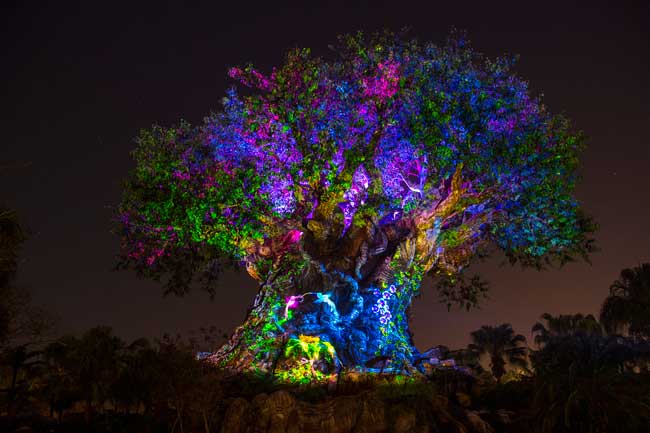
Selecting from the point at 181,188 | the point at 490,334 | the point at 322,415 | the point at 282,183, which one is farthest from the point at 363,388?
the point at 490,334

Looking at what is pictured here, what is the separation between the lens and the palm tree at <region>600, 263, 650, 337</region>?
123 ft

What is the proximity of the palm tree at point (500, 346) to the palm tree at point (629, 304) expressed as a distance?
6126 mm

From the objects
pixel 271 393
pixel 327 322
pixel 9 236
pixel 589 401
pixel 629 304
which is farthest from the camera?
pixel 629 304

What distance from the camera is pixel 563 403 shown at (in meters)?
10.7

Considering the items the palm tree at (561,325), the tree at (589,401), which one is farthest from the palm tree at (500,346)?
the tree at (589,401)

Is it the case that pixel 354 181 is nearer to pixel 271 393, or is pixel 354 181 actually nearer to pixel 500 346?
pixel 271 393

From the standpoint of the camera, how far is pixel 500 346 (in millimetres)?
41594

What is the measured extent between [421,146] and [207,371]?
12228 millimetres

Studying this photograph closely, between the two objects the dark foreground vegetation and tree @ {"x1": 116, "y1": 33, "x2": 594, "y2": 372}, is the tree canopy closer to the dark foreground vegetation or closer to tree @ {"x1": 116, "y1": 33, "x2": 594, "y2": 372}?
tree @ {"x1": 116, "y1": 33, "x2": 594, "y2": 372}

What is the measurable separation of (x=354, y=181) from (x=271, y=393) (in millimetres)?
10516

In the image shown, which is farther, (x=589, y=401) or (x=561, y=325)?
(x=561, y=325)

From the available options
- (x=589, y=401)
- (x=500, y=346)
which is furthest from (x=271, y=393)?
(x=500, y=346)

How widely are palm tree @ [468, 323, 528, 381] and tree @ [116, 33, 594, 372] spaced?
18.5 meters

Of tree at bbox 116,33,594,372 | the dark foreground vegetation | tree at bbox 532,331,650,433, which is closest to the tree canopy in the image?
tree at bbox 116,33,594,372
